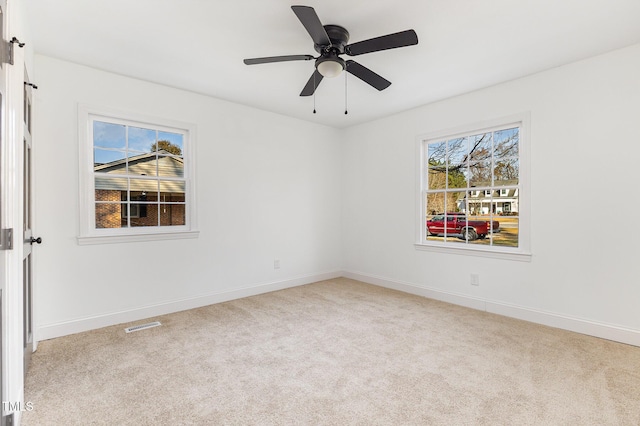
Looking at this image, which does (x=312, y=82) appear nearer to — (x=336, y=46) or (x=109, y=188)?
(x=336, y=46)

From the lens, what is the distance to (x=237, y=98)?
4.03 meters

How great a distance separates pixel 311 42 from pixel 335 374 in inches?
104

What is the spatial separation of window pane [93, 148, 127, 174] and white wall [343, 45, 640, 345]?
3682 mm

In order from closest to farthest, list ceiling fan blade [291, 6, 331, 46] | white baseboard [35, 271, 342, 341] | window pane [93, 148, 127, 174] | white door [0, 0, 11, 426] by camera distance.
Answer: white door [0, 0, 11, 426], ceiling fan blade [291, 6, 331, 46], white baseboard [35, 271, 342, 341], window pane [93, 148, 127, 174]

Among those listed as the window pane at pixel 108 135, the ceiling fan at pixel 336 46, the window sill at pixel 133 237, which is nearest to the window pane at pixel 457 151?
the ceiling fan at pixel 336 46

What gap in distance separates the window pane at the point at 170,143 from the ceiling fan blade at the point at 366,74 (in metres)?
2.29

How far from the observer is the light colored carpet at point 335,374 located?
73.4 inches

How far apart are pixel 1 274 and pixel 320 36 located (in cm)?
219

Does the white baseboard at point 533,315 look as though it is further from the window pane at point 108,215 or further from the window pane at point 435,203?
the window pane at point 108,215

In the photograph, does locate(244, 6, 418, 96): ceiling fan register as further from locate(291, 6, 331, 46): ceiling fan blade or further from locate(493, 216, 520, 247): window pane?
locate(493, 216, 520, 247): window pane

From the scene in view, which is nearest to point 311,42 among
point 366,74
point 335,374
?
point 366,74

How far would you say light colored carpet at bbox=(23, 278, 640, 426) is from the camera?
73.4 inches

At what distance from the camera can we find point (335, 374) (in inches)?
90.8

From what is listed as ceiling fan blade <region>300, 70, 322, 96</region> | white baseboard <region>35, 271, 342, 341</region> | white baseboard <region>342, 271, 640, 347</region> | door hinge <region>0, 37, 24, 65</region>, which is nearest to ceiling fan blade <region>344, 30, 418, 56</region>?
ceiling fan blade <region>300, 70, 322, 96</region>
